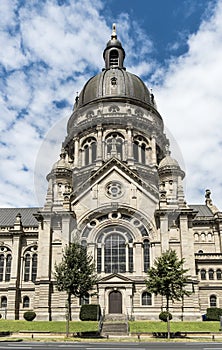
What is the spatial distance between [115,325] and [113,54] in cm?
5980

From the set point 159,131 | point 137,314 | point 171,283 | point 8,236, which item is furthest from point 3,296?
point 159,131

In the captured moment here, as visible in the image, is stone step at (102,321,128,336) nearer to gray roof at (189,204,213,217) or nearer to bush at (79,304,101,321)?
bush at (79,304,101,321)

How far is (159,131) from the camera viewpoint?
66.4m

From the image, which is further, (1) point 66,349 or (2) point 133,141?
(2) point 133,141

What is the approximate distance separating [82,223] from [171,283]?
17261mm

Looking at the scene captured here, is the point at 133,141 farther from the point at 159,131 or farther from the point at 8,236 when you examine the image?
the point at 8,236

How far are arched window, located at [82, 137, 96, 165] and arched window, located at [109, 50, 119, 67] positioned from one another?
22152 millimetres

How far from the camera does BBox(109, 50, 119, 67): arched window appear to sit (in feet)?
256

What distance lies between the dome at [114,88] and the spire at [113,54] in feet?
21.4

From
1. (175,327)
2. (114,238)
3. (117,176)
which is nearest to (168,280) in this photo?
(175,327)

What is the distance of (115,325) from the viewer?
35.1 m

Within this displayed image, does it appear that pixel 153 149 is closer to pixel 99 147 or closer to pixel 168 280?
pixel 99 147

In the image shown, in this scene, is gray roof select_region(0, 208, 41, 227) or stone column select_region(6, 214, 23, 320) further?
gray roof select_region(0, 208, 41, 227)

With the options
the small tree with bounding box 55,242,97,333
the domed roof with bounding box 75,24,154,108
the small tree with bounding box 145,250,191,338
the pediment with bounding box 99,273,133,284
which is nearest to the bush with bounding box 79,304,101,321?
the pediment with bounding box 99,273,133,284
